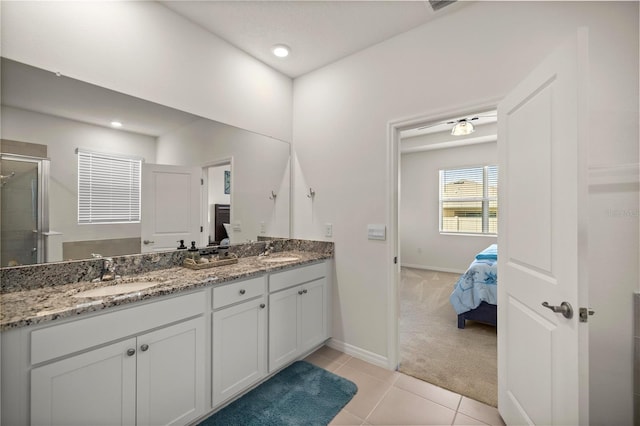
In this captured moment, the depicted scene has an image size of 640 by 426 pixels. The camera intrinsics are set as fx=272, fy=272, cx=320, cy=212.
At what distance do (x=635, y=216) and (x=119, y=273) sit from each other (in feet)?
9.68

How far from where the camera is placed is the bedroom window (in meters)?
5.41

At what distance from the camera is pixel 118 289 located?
153 cm

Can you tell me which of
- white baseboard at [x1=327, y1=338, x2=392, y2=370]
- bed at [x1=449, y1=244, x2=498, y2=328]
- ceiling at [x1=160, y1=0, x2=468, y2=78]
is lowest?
white baseboard at [x1=327, y1=338, x2=392, y2=370]

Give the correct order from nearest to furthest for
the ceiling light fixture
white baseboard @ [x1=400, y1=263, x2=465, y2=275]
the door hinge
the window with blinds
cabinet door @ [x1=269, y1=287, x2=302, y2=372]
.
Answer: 1. the door hinge
2. the window with blinds
3. cabinet door @ [x1=269, y1=287, x2=302, y2=372]
4. the ceiling light fixture
5. white baseboard @ [x1=400, y1=263, x2=465, y2=275]

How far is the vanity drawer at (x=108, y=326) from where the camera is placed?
111cm

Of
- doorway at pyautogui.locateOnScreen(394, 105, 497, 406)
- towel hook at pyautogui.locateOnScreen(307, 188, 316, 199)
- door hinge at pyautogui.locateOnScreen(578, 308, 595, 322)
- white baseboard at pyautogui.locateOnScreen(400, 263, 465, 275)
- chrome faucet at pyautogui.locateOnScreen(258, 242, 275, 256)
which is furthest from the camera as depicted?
white baseboard at pyautogui.locateOnScreen(400, 263, 465, 275)

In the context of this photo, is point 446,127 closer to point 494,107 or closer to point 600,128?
point 494,107

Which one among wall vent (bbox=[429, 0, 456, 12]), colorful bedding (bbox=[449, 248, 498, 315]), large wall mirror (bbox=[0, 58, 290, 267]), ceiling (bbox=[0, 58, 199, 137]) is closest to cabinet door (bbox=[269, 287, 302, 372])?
large wall mirror (bbox=[0, 58, 290, 267])

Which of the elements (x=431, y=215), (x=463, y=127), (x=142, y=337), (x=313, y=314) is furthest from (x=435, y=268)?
(x=142, y=337)

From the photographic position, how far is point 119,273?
68.2 inches

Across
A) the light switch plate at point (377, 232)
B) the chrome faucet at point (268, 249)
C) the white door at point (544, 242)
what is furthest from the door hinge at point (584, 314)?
the chrome faucet at point (268, 249)

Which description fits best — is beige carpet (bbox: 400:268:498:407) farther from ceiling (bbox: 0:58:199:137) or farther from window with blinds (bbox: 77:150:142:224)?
ceiling (bbox: 0:58:199:137)

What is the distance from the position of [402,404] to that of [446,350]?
97cm

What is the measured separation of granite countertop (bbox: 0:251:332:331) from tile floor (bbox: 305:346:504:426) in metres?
1.08
